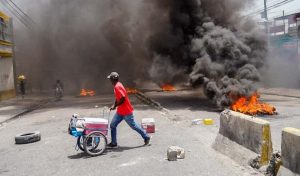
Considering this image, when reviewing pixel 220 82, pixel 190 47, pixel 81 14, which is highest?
pixel 81 14

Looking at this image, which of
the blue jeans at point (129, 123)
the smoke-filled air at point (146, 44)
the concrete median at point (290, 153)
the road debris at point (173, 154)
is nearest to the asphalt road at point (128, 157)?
the road debris at point (173, 154)

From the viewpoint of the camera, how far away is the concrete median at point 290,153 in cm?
466

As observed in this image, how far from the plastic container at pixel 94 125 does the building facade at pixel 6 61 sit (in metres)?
19.4

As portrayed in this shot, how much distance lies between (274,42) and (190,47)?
16.7m

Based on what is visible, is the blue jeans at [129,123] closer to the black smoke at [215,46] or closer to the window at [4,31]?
the black smoke at [215,46]

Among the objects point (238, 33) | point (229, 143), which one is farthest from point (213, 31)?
point (229, 143)

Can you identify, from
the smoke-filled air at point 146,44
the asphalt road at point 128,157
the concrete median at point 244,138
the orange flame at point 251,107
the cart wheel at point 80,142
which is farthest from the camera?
the smoke-filled air at point 146,44

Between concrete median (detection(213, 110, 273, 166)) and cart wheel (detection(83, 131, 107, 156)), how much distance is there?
2.27 metres

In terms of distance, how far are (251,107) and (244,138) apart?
7263 millimetres

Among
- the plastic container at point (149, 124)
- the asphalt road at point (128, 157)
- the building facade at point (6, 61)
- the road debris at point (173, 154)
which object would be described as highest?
the building facade at point (6, 61)

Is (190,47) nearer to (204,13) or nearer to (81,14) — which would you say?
(204,13)

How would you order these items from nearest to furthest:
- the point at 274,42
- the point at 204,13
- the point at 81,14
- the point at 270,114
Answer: the point at 270,114
the point at 204,13
the point at 274,42
the point at 81,14

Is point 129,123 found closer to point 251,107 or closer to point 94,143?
point 94,143

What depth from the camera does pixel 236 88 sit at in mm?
14875
